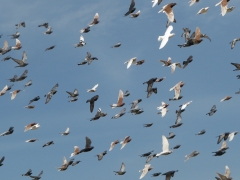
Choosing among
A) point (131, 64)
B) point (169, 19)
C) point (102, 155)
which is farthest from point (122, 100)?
point (169, 19)

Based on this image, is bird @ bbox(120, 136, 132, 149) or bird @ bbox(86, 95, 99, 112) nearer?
bird @ bbox(86, 95, 99, 112)

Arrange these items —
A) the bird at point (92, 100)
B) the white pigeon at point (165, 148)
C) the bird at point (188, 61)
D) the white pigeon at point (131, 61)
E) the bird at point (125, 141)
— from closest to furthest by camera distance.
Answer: the white pigeon at point (165, 148) < the white pigeon at point (131, 61) < the bird at point (92, 100) < the bird at point (125, 141) < the bird at point (188, 61)

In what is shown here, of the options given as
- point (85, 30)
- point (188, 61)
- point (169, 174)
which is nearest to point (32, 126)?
point (85, 30)

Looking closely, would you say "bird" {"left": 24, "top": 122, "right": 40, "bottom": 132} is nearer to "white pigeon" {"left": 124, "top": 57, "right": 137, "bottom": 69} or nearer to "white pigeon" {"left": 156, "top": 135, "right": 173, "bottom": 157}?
"white pigeon" {"left": 124, "top": 57, "right": 137, "bottom": 69}

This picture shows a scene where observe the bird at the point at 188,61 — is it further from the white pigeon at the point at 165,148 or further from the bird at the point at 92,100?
the white pigeon at the point at 165,148

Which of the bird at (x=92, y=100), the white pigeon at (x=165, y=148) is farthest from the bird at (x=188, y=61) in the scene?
the white pigeon at (x=165, y=148)

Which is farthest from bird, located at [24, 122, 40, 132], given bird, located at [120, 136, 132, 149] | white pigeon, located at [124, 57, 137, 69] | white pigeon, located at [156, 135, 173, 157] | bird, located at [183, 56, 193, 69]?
bird, located at [183, 56, 193, 69]

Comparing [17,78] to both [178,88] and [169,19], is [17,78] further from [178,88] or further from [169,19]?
[169,19]

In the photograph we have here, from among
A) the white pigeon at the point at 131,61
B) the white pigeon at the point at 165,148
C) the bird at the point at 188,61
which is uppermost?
the white pigeon at the point at 131,61

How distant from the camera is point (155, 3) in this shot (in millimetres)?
51375

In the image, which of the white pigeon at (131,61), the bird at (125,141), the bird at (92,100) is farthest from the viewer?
the bird at (125,141)

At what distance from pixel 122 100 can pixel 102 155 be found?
26.6 feet

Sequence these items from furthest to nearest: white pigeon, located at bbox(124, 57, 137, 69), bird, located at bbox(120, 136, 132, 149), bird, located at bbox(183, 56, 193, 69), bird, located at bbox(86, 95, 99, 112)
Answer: bird, located at bbox(183, 56, 193, 69) < bird, located at bbox(120, 136, 132, 149) < bird, located at bbox(86, 95, 99, 112) < white pigeon, located at bbox(124, 57, 137, 69)

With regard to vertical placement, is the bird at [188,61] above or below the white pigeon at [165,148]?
above
